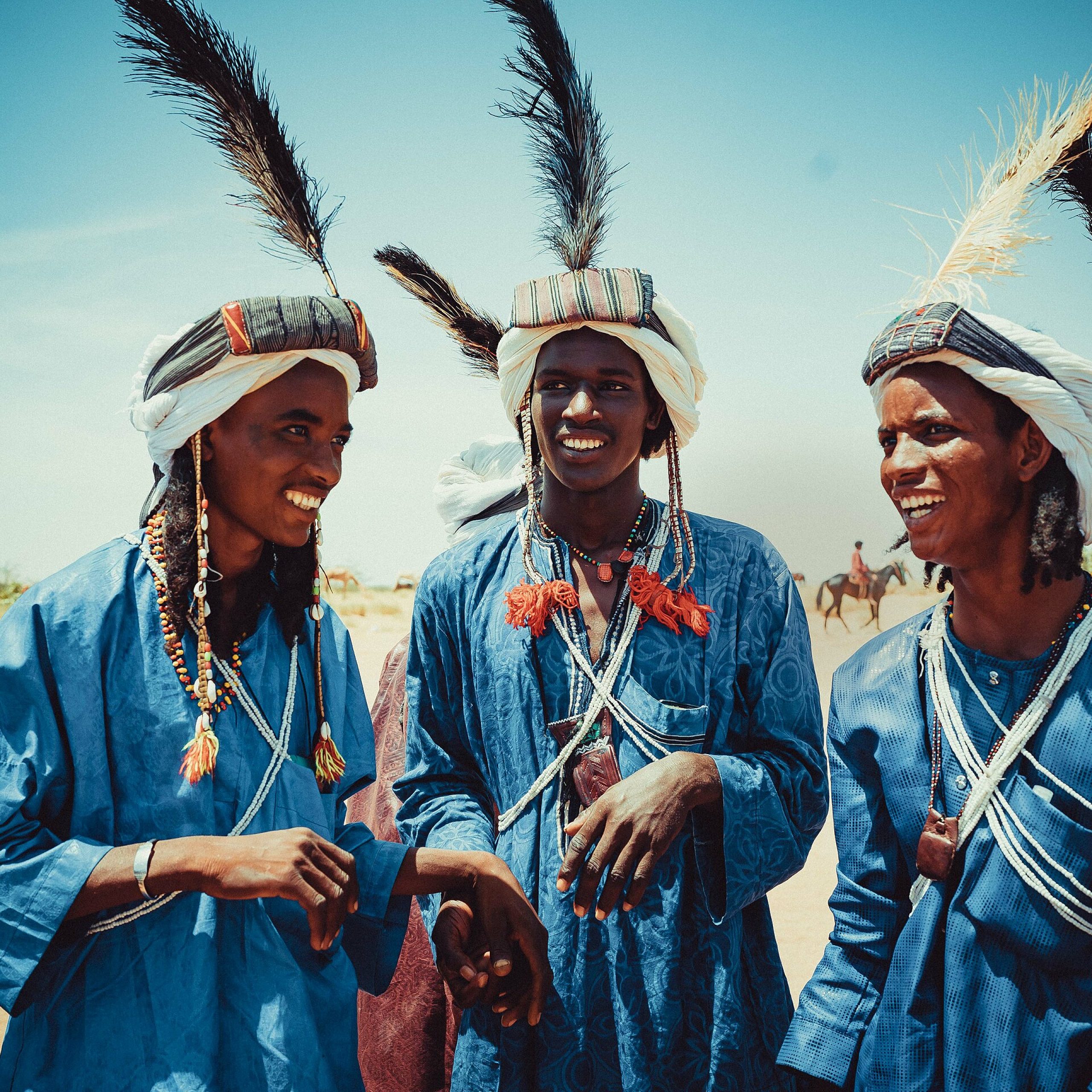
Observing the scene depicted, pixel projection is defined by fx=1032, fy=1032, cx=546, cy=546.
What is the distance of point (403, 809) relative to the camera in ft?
9.48

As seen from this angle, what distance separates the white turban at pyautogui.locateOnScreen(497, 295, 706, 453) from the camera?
300 centimetres

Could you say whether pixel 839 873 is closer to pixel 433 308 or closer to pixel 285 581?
pixel 285 581

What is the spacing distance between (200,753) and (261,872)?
0.35 metres

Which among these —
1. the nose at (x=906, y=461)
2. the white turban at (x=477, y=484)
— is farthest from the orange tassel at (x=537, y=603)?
the white turban at (x=477, y=484)

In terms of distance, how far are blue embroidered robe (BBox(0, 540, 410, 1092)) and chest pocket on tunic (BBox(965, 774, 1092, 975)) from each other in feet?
4.85

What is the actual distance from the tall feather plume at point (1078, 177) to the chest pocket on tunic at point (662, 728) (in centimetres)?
177

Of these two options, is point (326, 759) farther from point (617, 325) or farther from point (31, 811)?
point (617, 325)

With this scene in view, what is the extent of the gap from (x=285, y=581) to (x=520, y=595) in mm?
643

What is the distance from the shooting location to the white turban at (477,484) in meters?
4.66

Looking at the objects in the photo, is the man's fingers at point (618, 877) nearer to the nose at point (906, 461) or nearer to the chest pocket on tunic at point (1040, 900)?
the chest pocket on tunic at point (1040, 900)

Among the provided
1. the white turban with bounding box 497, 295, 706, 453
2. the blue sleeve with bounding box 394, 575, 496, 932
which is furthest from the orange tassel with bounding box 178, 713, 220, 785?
the white turban with bounding box 497, 295, 706, 453

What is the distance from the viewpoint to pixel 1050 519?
2477 millimetres

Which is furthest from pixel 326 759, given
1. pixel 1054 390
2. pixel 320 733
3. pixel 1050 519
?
pixel 1054 390

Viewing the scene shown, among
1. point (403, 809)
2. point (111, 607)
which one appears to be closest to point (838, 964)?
point (403, 809)
